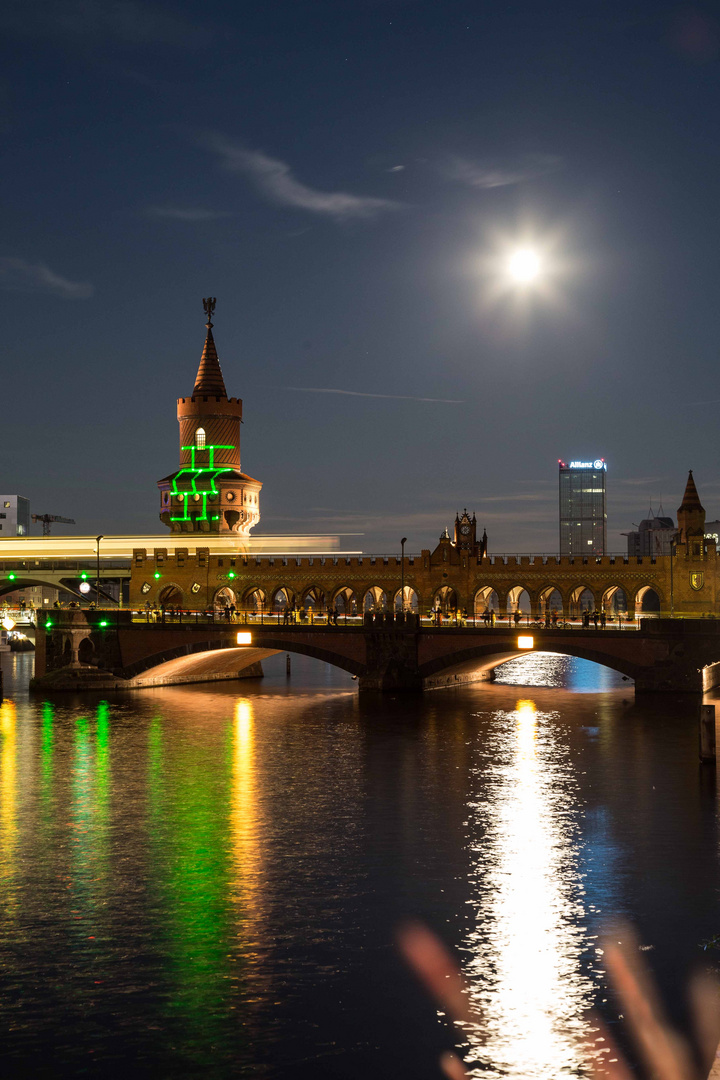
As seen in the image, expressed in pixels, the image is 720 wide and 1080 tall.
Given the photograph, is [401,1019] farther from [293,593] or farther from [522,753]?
[293,593]

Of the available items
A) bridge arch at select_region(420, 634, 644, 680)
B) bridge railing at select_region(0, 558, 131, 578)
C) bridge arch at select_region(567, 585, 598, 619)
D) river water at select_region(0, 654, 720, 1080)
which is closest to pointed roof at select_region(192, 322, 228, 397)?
bridge railing at select_region(0, 558, 131, 578)

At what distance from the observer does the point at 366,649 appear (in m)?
76.8

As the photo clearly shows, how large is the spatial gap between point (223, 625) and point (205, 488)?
52994 millimetres

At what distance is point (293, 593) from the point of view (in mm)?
102375

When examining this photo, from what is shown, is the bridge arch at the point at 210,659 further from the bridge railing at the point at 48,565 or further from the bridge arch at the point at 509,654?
the bridge railing at the point at 48,565

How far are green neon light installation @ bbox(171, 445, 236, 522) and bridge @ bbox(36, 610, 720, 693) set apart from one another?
38590 mm

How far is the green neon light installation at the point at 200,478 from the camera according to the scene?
131500 millimetres

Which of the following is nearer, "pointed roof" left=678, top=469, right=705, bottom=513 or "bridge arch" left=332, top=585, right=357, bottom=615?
"pointed roof" left=678, top=469, right=705, bottom=513

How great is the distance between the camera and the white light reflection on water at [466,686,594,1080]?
69.8 ft

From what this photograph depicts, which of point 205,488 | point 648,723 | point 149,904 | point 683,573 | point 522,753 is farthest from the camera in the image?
point 205,488

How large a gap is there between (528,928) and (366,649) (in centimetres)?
4929

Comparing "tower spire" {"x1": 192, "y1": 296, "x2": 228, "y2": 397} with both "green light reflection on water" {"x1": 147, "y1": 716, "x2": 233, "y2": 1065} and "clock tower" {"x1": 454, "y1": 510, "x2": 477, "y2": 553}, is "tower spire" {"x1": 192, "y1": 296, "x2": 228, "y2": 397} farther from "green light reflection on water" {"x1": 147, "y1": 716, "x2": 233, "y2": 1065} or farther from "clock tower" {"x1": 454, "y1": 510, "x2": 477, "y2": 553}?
"green light reflection on water" {"x1": 147, "y1": 716, "x2": 233, "y2": 1065}

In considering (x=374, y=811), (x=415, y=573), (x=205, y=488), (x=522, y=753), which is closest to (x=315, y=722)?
(x=522, y=753)

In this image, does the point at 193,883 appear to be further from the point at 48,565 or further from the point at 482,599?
the point at 48,565
